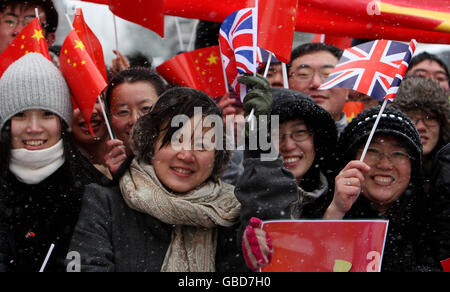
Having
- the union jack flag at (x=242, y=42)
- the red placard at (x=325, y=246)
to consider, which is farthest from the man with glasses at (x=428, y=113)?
the red placard at (x=325, y=246)

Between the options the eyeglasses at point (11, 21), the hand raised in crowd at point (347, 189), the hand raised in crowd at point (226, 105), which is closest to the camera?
the hand raised in crowd at point (347, 189)

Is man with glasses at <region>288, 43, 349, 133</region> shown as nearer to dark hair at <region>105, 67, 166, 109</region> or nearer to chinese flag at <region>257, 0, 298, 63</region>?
chinese flag at <region>257, 0, 298, 63</region>

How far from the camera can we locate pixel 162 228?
10.6ft

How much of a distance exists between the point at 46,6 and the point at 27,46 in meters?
0.99

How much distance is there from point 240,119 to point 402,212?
1.51 meters

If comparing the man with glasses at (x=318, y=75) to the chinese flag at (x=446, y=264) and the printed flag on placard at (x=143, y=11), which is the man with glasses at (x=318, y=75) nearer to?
the printed flag on placard at (x=143, y=11)

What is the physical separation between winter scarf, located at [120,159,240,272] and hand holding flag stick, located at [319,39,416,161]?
1052 millimetres

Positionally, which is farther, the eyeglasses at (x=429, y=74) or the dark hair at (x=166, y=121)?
the eyeglasses at (x=429, y=74)

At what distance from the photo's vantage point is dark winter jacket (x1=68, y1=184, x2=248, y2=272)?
305 cm

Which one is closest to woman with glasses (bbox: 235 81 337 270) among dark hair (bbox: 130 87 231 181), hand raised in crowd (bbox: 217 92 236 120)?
dark hair (bbox: 130 87 231 181)

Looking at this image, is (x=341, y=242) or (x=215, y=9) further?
(x=215, y=9)

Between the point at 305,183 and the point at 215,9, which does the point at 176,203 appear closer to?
the point at 305,183

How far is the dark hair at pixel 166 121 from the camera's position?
3.40 metres
